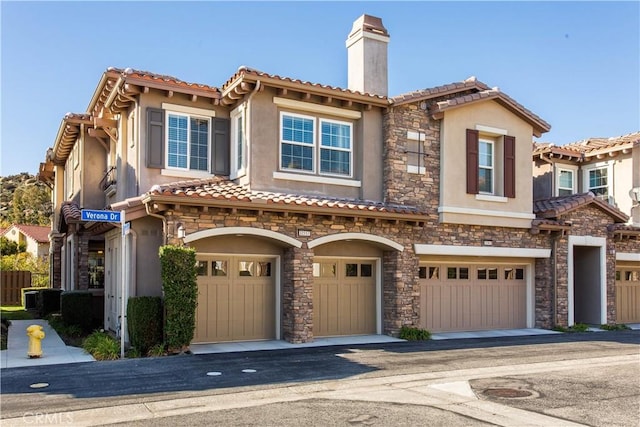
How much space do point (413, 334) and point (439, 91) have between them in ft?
22.7

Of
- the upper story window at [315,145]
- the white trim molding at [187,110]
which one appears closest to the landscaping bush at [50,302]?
the white trim molding at [187,110]

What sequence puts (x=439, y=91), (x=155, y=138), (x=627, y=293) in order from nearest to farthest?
(x=155, y=138)
(x=439, y=91)
(x=627, y=293)

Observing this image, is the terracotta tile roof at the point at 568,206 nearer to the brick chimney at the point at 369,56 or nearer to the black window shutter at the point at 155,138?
the brick chimney at the point at 369,56

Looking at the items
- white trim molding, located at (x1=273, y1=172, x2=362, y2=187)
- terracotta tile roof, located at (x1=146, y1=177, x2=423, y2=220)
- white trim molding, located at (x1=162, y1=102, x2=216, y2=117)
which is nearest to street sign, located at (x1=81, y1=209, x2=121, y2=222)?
terracotta tile roof, located at (x1=146, y1=177, x2=423, y2=220)

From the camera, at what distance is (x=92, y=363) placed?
458 inches

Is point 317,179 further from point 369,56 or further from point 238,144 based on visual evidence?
point 369,56

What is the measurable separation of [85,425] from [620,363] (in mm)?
Answer: 10715

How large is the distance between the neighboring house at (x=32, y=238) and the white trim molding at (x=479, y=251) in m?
34.9

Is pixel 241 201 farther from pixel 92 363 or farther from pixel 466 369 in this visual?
pixel 466 369

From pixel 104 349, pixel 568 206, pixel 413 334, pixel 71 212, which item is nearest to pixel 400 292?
pixel 413 334

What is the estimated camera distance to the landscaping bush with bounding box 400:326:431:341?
16.0 meters

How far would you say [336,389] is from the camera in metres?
9.84

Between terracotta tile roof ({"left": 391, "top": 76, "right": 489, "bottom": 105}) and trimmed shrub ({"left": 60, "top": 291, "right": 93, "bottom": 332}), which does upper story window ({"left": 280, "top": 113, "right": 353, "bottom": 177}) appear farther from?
trimmed shrub ({"left": 60, "top": 291, "right": 93, "bottom": 332})

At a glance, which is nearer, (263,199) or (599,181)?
(263,199)
